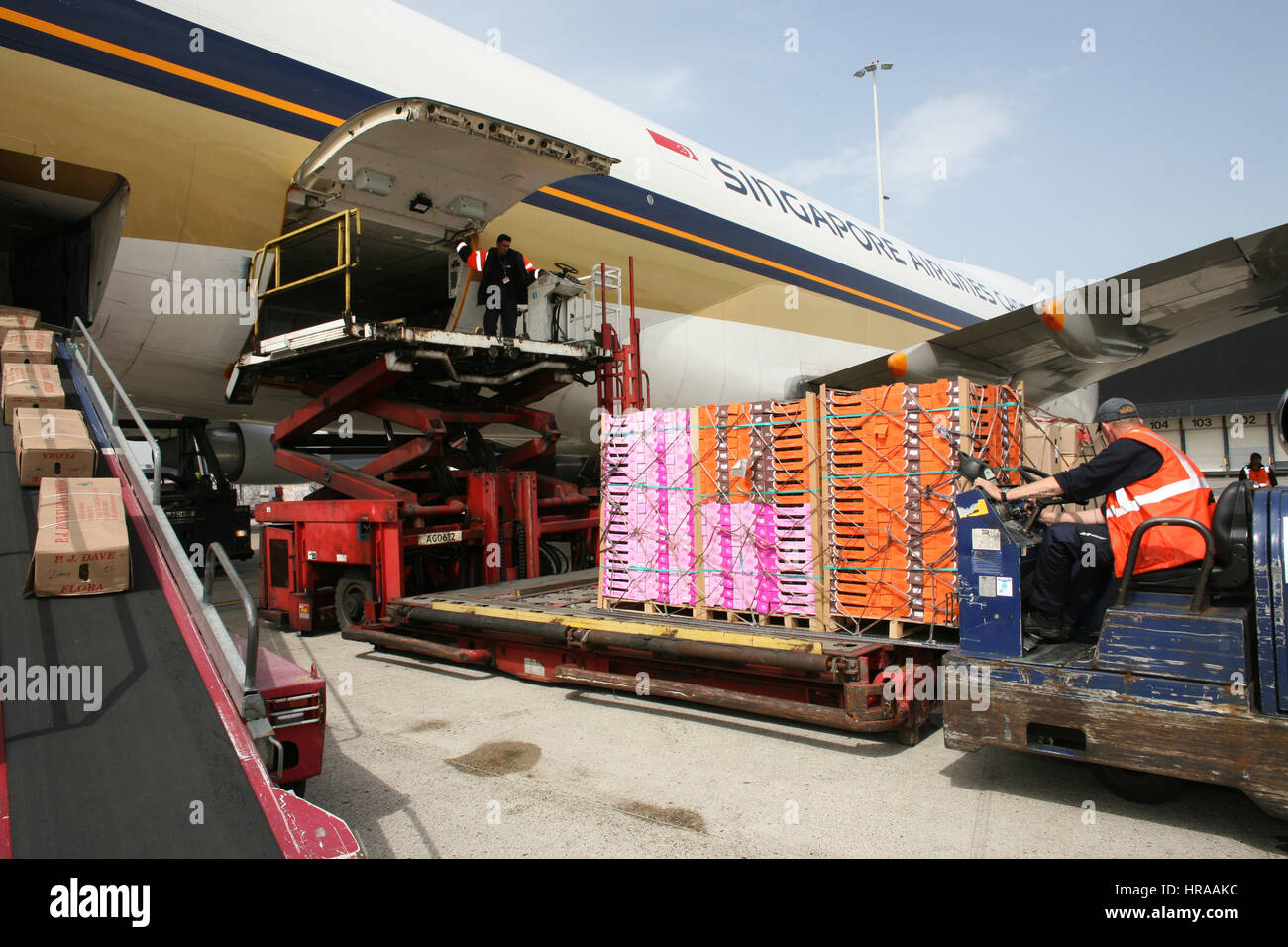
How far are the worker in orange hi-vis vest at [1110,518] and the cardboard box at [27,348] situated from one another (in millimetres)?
6731

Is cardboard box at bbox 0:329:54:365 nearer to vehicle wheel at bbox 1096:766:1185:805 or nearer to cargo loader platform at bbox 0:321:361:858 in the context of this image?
cargo loader platform at bbox 0:321:361:858

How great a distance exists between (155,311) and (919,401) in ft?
22.4

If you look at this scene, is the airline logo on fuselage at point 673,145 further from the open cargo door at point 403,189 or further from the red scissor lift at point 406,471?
the open cargo door at point 403,189

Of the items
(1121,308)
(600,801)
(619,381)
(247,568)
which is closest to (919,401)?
(600,801)

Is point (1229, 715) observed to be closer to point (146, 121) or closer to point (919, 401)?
point (919, 401)

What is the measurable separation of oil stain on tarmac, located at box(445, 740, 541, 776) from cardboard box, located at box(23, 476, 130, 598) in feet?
6.87

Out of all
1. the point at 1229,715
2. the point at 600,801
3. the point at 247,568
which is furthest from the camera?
the point at 247,568

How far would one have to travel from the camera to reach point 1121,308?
9344 millimetres

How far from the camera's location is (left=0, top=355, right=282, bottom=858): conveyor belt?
280 cm

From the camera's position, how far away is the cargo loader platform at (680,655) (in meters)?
4.79

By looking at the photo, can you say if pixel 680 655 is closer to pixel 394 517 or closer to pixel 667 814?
pixel 667 814

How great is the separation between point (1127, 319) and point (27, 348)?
11.6 metres

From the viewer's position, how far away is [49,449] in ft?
15.6

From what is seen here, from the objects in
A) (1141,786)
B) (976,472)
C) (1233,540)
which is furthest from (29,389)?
(1233,540)
